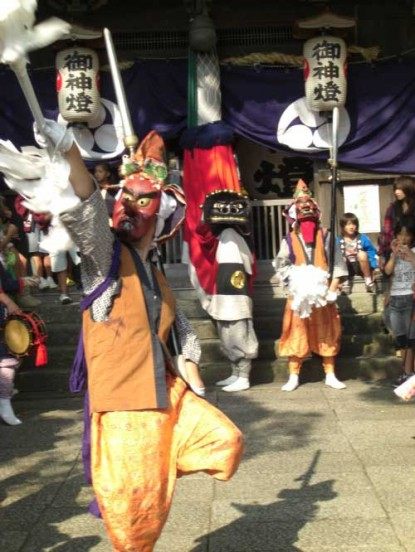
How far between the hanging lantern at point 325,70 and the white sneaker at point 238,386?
3.73 metres

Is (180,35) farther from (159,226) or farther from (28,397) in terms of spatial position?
(159,226)

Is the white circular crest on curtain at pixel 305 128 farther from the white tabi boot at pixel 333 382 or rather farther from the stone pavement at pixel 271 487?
the stone pavement at pixel 271 487

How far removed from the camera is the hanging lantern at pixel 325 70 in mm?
10336

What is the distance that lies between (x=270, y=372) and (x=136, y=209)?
5.62m

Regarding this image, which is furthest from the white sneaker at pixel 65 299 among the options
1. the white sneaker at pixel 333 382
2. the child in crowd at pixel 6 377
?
the white sneaker at pixel 333 382

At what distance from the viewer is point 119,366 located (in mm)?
3682

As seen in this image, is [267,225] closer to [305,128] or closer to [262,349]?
[305,128]

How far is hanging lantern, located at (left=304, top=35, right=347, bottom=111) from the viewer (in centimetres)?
1034

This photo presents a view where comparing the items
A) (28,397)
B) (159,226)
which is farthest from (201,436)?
(28,397)

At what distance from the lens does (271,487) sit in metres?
5.61

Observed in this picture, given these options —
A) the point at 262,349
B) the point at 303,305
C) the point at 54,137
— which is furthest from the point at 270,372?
the point at 54,137

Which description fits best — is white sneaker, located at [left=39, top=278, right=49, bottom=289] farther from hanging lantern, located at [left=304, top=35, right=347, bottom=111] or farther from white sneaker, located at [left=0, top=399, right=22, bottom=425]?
hanging lantern, located at [left=304, top=35, right=347, bottom=111]

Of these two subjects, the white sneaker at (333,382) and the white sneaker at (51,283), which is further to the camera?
the white sneaker at (51,283)

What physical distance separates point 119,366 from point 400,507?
2.37 meters
